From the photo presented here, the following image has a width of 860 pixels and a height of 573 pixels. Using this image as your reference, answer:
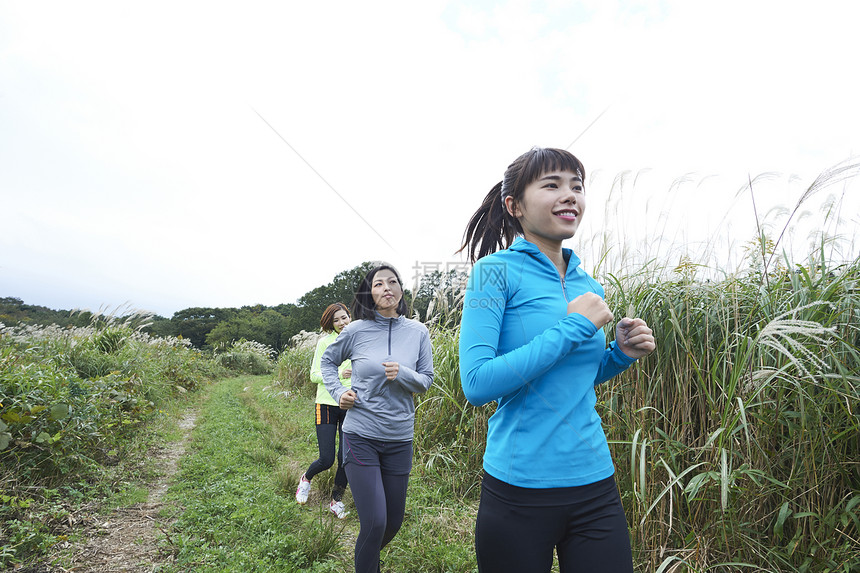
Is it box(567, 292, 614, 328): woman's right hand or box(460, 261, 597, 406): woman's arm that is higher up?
box(567, 292, 614, 328): woman's right hand

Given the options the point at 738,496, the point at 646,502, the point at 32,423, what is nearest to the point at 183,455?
the point at 32,423

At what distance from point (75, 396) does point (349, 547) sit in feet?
11.0

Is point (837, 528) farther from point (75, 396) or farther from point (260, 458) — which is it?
point (75, 396)

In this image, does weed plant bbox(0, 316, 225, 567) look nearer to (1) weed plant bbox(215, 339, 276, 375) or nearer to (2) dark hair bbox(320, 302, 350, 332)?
(2) dark hair bbox(320, 302, 350, 332)

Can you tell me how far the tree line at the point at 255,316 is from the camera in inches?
238

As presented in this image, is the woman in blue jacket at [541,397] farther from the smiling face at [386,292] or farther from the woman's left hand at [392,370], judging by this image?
the smiling face at [386,292]

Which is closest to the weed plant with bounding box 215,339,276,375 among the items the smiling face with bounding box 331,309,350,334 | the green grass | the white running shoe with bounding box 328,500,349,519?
the green grass

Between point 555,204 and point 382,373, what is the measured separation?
5.93ft

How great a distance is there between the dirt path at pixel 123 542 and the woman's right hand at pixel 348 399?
64.5 inches

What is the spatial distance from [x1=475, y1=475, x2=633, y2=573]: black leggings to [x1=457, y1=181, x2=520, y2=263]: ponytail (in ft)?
2.59

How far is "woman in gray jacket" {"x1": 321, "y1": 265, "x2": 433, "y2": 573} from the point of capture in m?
2.55

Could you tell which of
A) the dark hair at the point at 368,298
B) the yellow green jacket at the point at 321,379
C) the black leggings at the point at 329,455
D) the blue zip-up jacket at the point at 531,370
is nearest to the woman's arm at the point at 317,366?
the yellow green jacket at the point at 321,379

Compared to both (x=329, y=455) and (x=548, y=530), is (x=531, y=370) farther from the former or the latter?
(x=329, y=455)

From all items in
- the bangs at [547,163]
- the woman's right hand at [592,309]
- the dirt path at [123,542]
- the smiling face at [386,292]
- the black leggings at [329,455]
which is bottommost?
the dirt path at [123,542]
